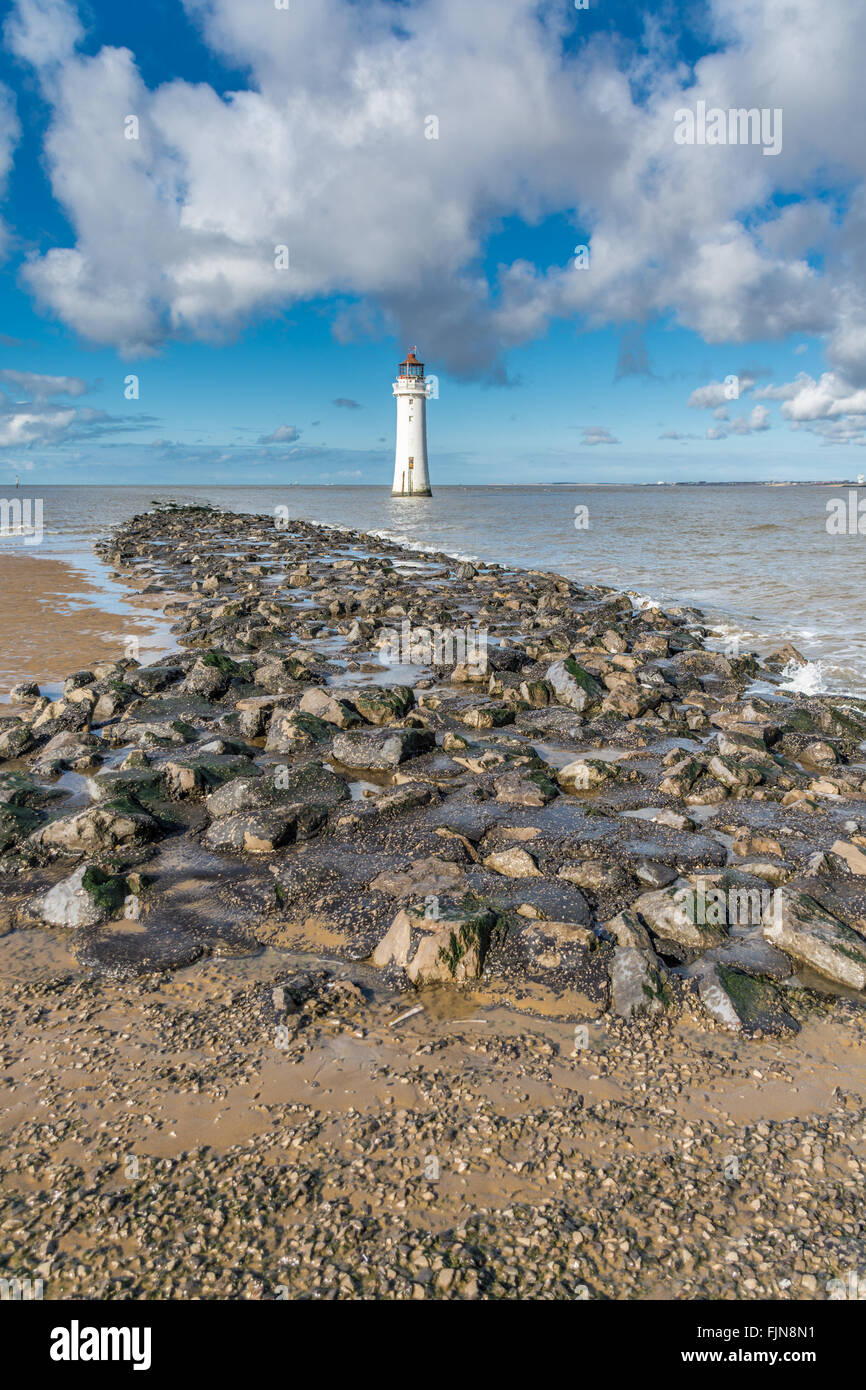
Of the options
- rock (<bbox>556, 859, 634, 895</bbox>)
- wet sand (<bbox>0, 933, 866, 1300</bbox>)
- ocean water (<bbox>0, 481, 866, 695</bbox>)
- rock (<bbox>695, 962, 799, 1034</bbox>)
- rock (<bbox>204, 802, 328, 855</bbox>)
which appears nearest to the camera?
wet sand (<bbox>0, 933, 866, 1300</bbox>)

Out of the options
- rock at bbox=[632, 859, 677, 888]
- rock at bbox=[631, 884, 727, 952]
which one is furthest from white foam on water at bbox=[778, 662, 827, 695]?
rock at bbox=[631, 884, 727, 952]

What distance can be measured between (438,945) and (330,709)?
5.37 metres

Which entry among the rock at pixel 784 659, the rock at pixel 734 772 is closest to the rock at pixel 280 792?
the rock at pixel 734 772

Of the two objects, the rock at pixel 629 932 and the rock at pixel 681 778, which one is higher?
the rock at pixel 681 778

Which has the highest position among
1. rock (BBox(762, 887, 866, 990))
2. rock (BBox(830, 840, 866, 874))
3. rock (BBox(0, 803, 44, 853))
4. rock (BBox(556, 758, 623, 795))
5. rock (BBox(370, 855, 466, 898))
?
rock (BBox(556, 758, 623, 795))

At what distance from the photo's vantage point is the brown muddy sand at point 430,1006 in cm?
294

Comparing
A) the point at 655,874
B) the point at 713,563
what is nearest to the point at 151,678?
the point at 655,874

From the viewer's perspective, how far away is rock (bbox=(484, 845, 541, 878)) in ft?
19.2

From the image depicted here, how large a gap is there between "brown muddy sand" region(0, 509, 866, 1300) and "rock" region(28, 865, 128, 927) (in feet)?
0.08

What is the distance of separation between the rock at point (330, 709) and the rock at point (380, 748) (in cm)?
76

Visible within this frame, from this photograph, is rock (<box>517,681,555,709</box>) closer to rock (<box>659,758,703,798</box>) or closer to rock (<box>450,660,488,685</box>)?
rock (<box>450,660,488,685</box>)

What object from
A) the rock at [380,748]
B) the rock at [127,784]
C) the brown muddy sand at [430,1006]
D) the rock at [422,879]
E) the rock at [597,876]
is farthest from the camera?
the rock at [380,748]

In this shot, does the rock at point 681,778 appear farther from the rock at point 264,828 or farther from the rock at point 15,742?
the rock at point 15,742
